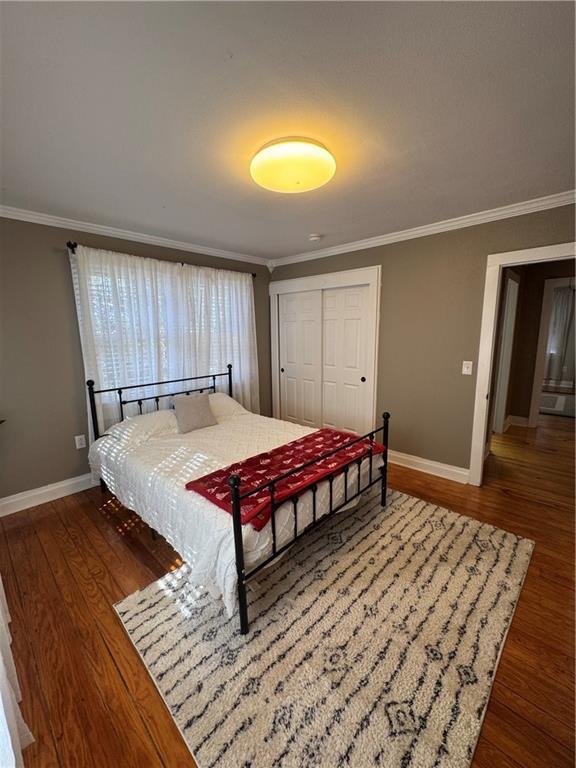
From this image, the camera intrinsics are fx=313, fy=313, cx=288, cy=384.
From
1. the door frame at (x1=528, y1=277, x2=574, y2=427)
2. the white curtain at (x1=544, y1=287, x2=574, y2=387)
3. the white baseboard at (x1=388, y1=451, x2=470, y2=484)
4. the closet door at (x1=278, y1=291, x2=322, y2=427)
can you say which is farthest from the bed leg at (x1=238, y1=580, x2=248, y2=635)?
the white curtain at (x1=544, y1=287, x2=574, y2=387)

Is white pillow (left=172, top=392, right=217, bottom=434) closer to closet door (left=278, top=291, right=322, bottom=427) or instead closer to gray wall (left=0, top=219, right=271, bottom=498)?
gray wall (left=0, top=219, right=271, bottom=498)

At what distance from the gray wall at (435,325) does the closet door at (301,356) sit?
831mm

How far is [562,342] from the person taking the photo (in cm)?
635

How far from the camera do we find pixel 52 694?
137 centimetres

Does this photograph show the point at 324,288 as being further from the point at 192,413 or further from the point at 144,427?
the point at 144,427

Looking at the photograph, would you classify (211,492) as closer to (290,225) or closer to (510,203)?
(290,225)

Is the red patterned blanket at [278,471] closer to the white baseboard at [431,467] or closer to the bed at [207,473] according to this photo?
the bed at [207,473]

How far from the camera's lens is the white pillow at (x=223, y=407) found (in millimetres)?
3418

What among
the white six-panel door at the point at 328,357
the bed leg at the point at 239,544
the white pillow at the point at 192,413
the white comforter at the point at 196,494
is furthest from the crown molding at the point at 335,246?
the bed leg at the point at 239,544

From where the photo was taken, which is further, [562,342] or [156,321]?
[562,342]

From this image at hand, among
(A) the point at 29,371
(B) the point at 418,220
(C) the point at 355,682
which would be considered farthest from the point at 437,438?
(A) the point at 29,371

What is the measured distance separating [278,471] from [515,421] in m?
4.69

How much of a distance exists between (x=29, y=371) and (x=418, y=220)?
3700mm

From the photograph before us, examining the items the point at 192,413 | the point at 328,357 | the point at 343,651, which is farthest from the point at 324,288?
the point at 343,651
